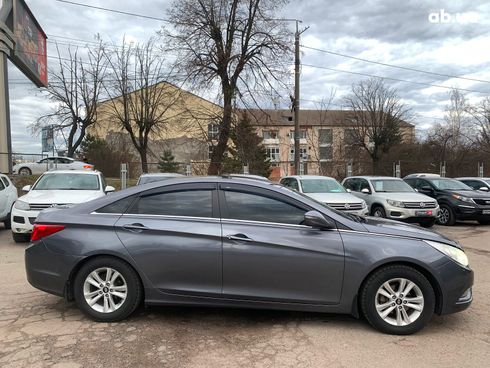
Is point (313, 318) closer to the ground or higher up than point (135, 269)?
closer to the ground

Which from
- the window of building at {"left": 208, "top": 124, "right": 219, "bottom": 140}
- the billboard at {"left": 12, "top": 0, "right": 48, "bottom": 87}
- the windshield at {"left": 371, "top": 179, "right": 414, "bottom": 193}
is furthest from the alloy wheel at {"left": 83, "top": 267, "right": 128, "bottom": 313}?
the window of building at {"left": 208, "top": 124, "right": 219, "bottom": 140}

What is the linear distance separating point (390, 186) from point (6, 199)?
36.6ft

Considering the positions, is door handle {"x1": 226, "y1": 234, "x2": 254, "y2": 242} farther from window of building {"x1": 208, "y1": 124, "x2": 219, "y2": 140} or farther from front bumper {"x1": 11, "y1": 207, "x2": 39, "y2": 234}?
window of building {"x1": 208, "y1": 124, "x2": 219, "y2": 140}

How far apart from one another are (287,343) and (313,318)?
30.6 inches

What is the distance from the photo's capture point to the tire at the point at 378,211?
42.0 ft

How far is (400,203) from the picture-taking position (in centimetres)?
1246

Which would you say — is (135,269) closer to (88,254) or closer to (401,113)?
(88,254)

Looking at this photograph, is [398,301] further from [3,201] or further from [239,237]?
[3,201]

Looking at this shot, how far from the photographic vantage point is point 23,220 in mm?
9078

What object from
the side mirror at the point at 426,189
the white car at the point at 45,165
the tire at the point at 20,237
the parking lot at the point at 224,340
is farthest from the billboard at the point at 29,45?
the parking lot at the point at 224,340

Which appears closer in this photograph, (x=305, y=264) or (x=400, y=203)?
(x=305, y=264)

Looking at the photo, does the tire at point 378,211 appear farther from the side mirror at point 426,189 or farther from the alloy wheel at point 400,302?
the alloy wheel at point 400,302

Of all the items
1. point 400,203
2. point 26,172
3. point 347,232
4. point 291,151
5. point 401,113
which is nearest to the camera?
point 347,232

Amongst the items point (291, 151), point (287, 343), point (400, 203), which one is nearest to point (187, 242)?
point (287, 343)
